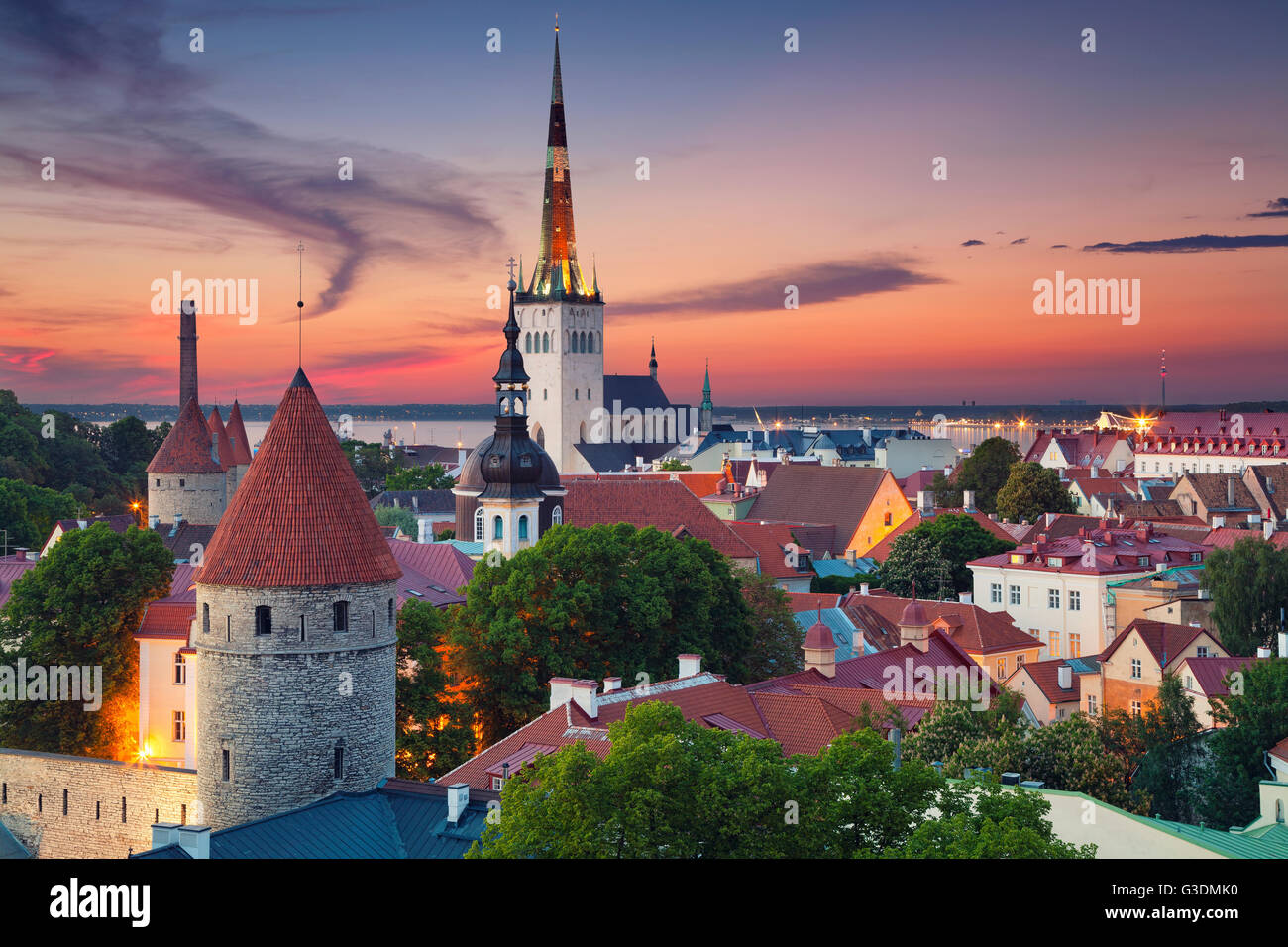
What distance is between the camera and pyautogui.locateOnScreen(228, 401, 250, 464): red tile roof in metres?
77.4

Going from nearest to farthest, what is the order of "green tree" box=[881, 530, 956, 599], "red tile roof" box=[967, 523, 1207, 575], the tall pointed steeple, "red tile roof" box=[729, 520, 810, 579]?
"red tile roof" box=[967, 523, 1207, 575] < "green tree" box=[881, 530, 956, 599] < "red tile roof" box=[729, 520, 810, 579] < the tall pointed steeple

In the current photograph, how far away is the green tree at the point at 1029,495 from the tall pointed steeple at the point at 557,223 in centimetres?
5112

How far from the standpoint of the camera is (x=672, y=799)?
1761 centimetres

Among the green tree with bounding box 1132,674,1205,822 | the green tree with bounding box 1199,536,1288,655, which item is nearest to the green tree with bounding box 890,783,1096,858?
the green tree with bounding box 1132,674,1205,822

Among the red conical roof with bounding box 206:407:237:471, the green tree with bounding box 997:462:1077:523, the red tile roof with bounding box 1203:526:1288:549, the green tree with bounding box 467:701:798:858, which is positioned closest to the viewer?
the green tree with bounding box 467:701:798:858

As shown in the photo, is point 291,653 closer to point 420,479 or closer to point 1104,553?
point 1104,553

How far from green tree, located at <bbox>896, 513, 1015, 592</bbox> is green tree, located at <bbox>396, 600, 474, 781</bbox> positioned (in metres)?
34.8

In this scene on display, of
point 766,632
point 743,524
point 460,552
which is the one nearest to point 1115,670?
point 766,632

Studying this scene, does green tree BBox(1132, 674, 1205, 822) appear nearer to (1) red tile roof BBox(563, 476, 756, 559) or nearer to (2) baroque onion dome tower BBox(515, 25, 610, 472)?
(1) red tile roof BBox(563, 476, 756, 559)

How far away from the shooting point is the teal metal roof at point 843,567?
7019 centimetres

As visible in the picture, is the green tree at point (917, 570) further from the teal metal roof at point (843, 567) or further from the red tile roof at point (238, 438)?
the red tile roof at point (238, 438)

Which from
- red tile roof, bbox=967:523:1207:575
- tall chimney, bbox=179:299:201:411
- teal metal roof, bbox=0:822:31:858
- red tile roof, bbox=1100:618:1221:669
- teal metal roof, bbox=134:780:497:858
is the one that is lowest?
teal metal roof, bbox=0:822:31:858

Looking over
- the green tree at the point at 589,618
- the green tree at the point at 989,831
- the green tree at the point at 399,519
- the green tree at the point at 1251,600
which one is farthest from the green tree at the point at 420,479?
the green tree at the point at 989,831
